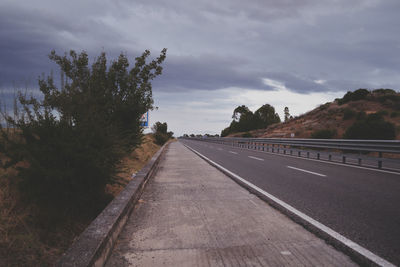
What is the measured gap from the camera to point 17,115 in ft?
14.9

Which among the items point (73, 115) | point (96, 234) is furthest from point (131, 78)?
point (96, 234)

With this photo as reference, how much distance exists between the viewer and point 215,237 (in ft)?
11.3

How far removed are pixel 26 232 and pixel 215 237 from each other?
90.5 inches

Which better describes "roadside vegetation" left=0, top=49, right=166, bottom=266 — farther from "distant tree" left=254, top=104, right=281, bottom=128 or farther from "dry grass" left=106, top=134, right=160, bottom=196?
"distant tree" left=254, top=104, right=281, bottom=128

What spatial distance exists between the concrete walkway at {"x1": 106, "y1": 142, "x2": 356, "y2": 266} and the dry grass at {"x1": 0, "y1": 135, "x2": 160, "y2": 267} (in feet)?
2.31

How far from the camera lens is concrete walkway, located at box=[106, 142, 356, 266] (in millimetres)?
2805

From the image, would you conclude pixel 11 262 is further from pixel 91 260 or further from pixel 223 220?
pixel 223 220

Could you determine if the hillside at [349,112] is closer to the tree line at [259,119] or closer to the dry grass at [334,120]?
the dry grass at [334,120]

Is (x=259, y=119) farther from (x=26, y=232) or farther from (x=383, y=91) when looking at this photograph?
(x=26, y=232)

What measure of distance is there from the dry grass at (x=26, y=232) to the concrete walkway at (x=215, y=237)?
703mm

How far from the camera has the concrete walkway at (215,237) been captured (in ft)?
9.20

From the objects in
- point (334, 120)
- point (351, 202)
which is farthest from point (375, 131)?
point (334, 120)

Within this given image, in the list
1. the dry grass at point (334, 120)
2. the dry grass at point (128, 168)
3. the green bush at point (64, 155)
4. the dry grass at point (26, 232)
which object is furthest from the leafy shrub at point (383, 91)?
the dry grass at point (26, 232)

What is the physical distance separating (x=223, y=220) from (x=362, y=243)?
184 cm
